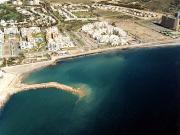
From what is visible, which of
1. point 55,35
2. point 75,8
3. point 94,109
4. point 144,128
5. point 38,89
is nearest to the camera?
point 144,128

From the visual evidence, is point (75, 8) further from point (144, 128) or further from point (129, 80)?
point (144, 128)

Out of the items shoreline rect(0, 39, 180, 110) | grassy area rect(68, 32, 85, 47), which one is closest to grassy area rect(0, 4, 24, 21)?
grassy area rect(68, 32, 85, 47)

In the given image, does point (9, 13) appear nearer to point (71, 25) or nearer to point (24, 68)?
point (71, 25)

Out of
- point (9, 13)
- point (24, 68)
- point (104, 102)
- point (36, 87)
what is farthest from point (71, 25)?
point (104, 102)

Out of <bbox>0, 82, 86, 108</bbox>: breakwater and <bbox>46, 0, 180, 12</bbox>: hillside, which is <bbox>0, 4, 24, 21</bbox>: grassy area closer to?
<bbox>46, 0, 180, 12</bbox>: hillside

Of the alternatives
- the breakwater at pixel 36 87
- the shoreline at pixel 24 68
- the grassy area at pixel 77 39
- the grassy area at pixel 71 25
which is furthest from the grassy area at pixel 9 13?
the breakwater at pixel 36 87

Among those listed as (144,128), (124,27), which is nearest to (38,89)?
(144,128)
